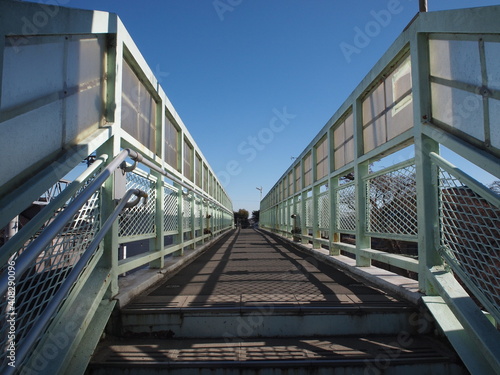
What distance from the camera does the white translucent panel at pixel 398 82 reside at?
2917mm

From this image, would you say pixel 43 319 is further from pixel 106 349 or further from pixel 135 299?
pixel 135 299

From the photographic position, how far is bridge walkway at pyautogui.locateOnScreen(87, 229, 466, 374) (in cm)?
187

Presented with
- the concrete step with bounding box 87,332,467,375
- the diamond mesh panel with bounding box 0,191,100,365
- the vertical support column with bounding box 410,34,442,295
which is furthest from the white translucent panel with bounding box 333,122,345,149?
the diamond mesh panel with bounding box 0,191,100,365

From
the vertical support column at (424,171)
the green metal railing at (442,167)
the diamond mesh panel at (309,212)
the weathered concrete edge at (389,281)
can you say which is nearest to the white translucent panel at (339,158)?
the green metal railing at (442,167)

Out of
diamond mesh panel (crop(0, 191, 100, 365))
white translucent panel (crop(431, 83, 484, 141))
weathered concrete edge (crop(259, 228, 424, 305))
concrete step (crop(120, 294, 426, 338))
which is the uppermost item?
white translucent panel (crop(431, 83, 484, 141))

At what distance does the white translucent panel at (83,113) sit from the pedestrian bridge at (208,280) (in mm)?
14

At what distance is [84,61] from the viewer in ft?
7.25

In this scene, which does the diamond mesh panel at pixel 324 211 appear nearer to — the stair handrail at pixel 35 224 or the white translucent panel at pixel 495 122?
the white translucent panel at pixel 495 122

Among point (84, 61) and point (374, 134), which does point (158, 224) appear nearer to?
point (84, 61)

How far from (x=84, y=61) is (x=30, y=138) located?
2.63ft

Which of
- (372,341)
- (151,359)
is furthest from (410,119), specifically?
(151,359)

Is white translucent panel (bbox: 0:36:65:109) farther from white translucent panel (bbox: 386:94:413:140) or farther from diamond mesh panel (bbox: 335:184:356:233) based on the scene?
diamond mesh panel (bbox: 335:184:356:233)

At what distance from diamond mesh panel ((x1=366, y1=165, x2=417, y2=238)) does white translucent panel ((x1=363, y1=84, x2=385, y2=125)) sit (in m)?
0.75

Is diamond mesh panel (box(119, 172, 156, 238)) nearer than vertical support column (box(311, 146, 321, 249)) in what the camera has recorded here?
Yes
